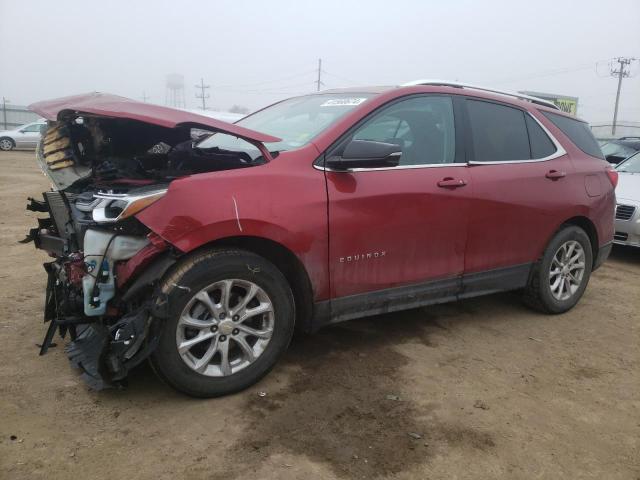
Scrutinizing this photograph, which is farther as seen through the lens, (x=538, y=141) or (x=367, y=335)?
(x=538, y=141)

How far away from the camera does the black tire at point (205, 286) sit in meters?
2.58

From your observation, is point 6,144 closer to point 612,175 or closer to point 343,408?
point 612,175

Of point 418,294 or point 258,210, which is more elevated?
point 258,210

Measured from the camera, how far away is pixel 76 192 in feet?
10.2

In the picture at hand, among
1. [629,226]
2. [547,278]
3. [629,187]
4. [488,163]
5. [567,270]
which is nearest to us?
[488,163]

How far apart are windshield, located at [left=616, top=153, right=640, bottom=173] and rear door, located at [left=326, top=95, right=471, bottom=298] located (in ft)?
18.8

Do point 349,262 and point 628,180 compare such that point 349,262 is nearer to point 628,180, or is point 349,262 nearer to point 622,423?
point 622,423

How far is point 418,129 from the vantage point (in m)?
3.51

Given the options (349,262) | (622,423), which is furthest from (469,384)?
(349,262)

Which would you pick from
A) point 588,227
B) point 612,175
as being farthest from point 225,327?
point 612,175

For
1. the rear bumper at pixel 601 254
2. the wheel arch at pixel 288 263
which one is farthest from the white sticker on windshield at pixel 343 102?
the rear bumper at pixel 601 254

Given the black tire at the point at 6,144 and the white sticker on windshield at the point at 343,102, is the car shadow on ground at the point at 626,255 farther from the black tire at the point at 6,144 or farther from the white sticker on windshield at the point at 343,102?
the black tire at the point at 6,144

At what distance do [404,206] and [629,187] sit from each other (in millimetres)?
5424

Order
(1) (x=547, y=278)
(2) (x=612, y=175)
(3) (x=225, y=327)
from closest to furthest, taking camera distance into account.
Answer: (3) (x=225, y=327)
(1) (x=547, y=278)
(2) (x=612, y=175)
